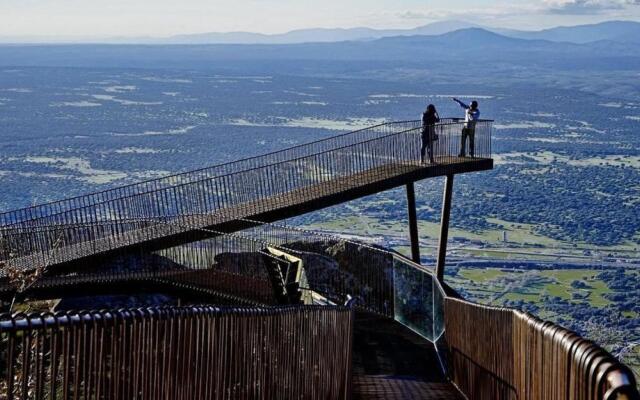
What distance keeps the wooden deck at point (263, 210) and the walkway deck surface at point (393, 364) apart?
15.1ft

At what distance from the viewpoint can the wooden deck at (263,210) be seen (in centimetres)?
1780

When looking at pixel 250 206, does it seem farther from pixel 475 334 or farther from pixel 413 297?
pixel 475 334

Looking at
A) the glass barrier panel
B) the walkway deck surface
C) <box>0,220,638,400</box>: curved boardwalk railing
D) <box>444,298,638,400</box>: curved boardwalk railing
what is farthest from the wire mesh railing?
<box>444,298,638,400</box>: curved boardwalk railing

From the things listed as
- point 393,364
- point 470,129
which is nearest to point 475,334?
point 393,364

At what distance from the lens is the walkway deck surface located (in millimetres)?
10430

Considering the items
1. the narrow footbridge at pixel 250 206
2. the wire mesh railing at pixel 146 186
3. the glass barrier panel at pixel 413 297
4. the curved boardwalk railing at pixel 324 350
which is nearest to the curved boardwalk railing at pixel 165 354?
the curved boardwalk railing at pixel 324 350

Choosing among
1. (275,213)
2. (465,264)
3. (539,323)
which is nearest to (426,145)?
(275,213)

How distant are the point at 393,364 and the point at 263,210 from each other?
726cm

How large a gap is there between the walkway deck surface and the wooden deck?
15.1 feet

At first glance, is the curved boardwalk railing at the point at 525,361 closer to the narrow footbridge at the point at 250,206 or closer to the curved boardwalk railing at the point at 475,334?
the curved boardwalk railing at the point at 475,334

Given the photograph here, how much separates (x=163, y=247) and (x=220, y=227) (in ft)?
4.28

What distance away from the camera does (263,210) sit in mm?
19484

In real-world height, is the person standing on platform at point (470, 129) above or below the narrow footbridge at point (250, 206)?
above

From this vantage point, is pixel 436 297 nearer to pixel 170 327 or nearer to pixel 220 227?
pixel 220 227
